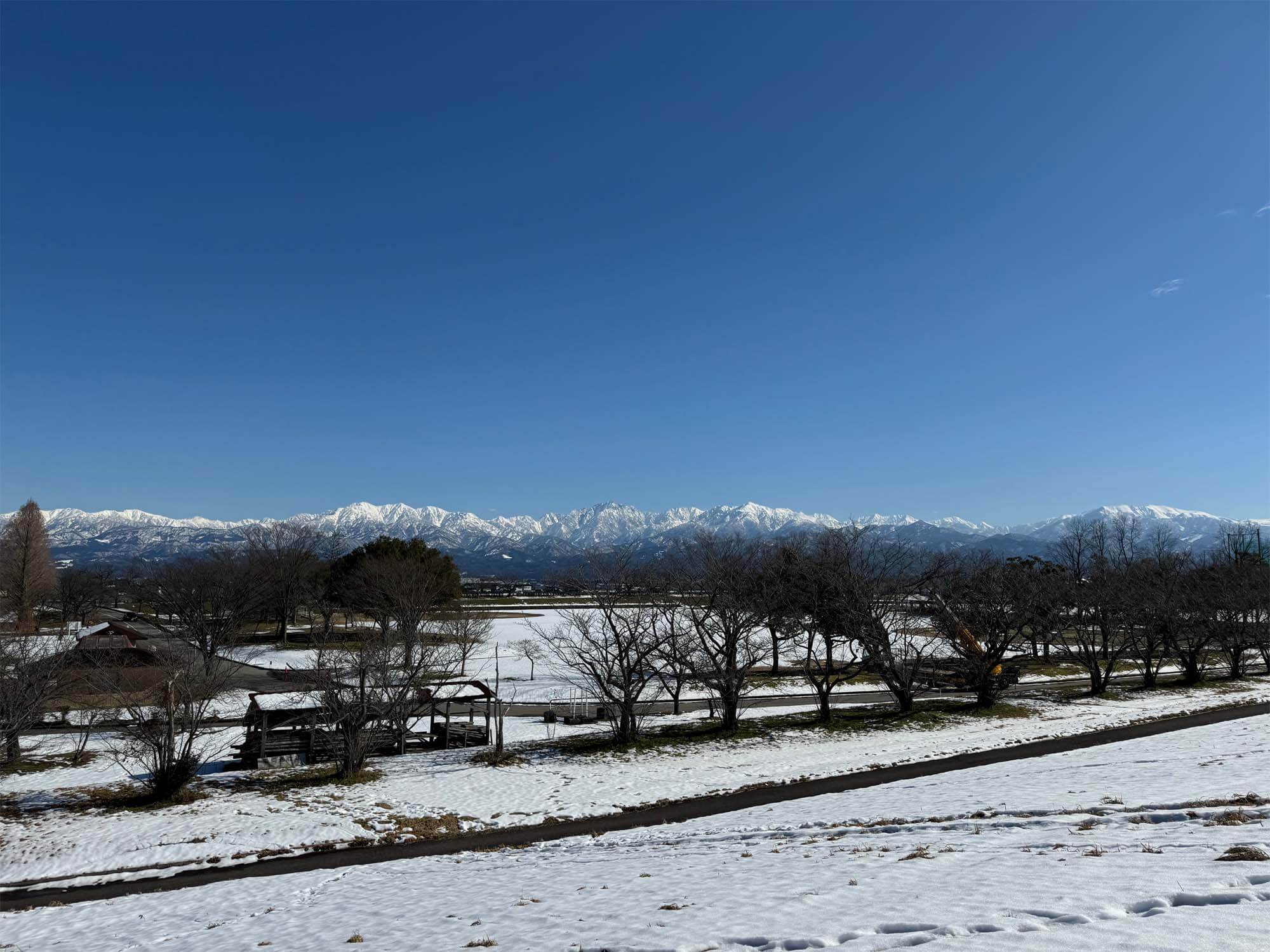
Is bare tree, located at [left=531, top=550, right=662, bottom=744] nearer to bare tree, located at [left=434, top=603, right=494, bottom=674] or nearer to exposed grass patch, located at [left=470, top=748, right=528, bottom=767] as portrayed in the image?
exposed grass patch, located at [left=470, top=748, right=528, bottom=767]

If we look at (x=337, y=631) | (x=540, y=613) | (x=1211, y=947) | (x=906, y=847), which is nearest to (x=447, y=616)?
(x=337, y=631)

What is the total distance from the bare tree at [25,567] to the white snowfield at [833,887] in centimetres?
6466

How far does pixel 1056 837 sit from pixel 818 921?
547cm

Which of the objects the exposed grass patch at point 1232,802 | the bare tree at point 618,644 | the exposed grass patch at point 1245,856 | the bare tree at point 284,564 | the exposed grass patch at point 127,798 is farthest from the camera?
the bare tree at point 284,564

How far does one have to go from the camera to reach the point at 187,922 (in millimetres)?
12289

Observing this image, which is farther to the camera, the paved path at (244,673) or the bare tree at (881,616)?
the paved path at (244,673)

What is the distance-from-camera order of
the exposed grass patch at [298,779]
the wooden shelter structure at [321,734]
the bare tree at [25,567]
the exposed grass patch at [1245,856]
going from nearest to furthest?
the exposed grass patch at [1245,856] < the exposed grass patch at [298,779] < the wooden shelter structure at [321,734] < the bare tree at [25,567]

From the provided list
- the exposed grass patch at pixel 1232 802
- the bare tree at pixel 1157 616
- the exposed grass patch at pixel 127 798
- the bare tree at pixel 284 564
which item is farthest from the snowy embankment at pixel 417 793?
the bare tree at pixel 284 564

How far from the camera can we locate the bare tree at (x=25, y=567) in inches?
2544

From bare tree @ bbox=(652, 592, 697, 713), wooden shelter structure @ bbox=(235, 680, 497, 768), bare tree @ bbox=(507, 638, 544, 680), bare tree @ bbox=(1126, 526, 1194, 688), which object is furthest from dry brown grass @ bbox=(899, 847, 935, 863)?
bare tree @ bbox=(1126, 526, 1194, 688)

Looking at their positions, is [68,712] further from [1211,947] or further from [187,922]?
[1211,947]

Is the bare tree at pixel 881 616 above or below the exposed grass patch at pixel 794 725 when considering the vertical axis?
above

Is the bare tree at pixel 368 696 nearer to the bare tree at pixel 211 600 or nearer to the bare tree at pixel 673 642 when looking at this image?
the bare tree at pixel 673 642

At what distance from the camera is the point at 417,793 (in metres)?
22.0
